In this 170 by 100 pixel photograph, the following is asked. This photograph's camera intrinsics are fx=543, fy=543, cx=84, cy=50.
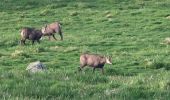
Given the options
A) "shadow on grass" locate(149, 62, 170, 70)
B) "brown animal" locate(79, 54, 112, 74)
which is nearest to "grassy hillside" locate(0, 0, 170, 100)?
"shadow on grass" locate(149, 62, 170, 70)

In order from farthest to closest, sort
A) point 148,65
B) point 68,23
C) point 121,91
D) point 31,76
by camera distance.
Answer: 1. point 68,23
2. point 148,65
3. point 31,76
4. point 121,91

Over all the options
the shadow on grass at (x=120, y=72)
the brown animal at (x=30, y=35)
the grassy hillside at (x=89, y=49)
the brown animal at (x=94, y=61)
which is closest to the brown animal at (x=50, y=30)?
the grassy hillside at (x=89, y=49)

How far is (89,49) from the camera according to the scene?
2641 cm

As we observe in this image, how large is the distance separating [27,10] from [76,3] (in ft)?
14.6

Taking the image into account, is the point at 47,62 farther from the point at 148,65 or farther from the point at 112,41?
the point at 112,41

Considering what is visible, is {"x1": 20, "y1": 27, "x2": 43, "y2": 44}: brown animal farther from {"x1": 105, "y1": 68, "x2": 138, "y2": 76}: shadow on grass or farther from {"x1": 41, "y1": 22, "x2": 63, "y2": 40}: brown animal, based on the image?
{"x1": 105, "y1": 68, "x2": 138, "y2": 76}: shadow on grass

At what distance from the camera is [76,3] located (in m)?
45.3

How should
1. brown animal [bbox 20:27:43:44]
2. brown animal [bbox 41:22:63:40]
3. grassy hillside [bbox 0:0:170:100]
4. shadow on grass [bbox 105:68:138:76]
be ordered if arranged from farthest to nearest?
brown animal [bbox 41:22:63:40], brown animal [bbox 20:27:43:44], shadow on grass [bbox 105:68:138:76], grassy hillside [bbox 0:0:170:100]

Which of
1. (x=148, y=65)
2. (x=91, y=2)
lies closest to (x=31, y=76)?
(x=148, y=65)

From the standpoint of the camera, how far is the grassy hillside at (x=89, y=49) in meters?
11.2

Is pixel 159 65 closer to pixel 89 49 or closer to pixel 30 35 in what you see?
pixel 89 49

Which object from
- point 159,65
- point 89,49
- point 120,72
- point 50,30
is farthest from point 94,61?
point 50,30

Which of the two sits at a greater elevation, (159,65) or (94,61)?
(94,61)

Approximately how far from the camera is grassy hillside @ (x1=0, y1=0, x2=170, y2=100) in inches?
441
